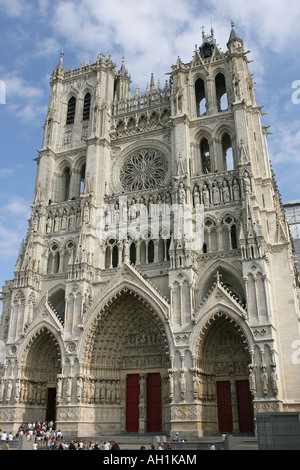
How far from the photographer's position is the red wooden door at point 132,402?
2511 cm

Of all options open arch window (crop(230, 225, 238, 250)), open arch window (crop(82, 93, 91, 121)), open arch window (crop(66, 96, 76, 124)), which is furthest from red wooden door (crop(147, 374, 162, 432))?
open arch window (crop(66, 96, 76, 124))

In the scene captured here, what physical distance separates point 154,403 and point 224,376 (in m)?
4.48

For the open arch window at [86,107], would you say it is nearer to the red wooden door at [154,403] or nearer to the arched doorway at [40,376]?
the arched doorway at [40,376]

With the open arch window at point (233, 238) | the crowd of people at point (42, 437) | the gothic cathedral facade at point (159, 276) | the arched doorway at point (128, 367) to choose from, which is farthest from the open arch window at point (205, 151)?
the crowd of people at point (42, 437)

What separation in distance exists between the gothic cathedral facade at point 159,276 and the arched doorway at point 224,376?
7 cm

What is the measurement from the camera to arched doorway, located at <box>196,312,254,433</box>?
2273 centimetres

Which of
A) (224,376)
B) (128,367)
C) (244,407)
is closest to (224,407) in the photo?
(244,407)

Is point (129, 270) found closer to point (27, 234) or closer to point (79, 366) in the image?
point (79, 366)

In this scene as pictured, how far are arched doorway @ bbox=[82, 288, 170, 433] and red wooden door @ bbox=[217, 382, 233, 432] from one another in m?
2.93

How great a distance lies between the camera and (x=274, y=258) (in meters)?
25.1

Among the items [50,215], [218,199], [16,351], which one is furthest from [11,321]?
[218,199]

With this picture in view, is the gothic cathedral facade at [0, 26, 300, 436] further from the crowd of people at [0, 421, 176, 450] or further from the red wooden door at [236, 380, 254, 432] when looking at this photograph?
the crowd of people at [0, 421, 176, 450]

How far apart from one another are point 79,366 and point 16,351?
4.52m

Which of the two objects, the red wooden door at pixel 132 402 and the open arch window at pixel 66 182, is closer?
the red wooden door at pixel 132 402
